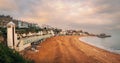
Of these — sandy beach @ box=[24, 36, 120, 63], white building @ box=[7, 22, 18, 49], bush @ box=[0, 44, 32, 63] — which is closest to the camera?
bush @ box=[0, 44, 32, 63]

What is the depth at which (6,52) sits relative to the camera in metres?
18.6

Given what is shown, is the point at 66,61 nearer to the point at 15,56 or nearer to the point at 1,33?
the point at 1,33

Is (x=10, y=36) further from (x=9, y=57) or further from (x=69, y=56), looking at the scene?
(x=9, y=57)

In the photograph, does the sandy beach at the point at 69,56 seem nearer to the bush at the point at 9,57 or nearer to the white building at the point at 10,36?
the white building at the point at 10,36

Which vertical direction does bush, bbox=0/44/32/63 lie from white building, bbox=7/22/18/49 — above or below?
below

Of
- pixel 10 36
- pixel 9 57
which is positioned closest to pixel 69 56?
pixel 10 36

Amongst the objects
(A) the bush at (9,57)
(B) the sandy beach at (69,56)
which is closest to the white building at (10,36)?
(B) the sandy beach at (69,56)

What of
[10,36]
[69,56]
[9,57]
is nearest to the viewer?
[9,57]

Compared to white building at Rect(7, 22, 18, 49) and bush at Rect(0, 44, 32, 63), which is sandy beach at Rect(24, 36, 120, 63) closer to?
white building at Rect(7, 22, 18, 49)

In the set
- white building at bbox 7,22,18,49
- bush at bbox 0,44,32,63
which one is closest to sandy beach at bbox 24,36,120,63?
white building at bbox 7,22,18,49

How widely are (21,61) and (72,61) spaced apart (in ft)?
47.5

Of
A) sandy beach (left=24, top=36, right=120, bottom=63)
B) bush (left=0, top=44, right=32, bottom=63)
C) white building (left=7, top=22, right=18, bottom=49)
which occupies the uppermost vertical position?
white building (left=7, top=22, right=18, bottom=49)

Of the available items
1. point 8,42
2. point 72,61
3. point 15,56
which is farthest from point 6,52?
point 72,61

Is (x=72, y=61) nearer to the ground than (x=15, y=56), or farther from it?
nearer to the ground
